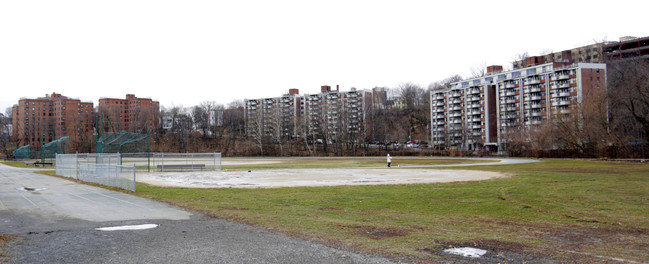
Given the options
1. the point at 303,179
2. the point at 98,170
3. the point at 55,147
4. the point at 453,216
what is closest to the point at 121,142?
the point at 98,170

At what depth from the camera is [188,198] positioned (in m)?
18.9

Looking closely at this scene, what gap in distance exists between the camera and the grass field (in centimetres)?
895

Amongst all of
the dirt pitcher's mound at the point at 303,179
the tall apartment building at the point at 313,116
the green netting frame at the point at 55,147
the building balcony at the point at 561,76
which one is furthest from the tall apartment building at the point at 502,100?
the green netting frame at the point at 55,147

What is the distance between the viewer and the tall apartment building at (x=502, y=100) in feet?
357

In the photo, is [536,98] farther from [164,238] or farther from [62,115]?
[62,115]

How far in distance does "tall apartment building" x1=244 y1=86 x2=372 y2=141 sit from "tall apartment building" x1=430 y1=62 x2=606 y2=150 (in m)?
25.1

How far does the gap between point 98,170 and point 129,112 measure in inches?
6179

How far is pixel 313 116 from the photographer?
409 feet

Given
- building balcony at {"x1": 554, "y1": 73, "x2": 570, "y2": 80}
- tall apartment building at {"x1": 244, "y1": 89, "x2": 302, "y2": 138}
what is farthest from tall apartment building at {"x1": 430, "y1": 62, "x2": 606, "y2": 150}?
tall apartment building at {"x1": 244, "y1": 89, "x2": 302, "y2": 138}

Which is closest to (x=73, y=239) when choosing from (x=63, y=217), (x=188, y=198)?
(x=63, y=217)

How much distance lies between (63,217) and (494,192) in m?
16.8

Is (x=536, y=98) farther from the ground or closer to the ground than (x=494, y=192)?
farther from the ground

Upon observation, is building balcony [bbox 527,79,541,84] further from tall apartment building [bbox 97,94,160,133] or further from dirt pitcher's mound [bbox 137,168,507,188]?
tall apartment building [bbox 97,94,160,133]

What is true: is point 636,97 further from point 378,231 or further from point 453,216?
point 378,231
